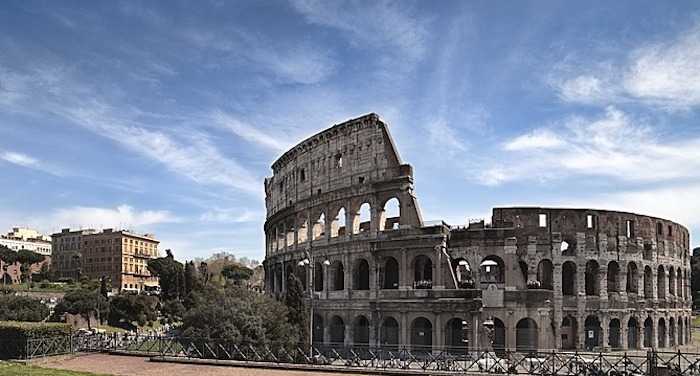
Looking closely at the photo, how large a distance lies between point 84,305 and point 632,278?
5435 cm

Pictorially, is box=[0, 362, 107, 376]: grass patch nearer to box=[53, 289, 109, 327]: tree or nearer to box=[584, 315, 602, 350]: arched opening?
box=[584, 315, 602, 350]: arched opening

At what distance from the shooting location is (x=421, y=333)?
42.1m

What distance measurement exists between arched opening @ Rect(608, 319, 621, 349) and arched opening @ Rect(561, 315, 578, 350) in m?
3.30

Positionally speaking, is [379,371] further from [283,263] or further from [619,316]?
[283,263]

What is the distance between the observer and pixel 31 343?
27.8 metres

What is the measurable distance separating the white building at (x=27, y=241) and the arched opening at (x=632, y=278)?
Answer: 139 metres

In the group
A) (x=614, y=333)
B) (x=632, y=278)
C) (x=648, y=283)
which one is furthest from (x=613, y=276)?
(x=614, y=333)

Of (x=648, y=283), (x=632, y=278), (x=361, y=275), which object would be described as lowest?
(x=648, y=283)

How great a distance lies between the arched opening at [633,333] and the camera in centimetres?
A: 4644

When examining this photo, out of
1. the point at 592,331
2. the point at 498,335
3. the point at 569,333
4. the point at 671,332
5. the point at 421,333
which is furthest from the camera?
the point at 671,332

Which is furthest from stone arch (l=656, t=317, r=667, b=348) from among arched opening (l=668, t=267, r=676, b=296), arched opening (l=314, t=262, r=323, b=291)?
arched opening (l=314, t=262, r=323, b=291)

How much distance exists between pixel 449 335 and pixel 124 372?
2296 centimetres

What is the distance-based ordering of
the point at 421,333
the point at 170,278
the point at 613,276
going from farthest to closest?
1. the point at 170,278
2. the point at 613,276
3. the point at 421,333

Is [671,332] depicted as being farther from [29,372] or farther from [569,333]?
[29,372]
